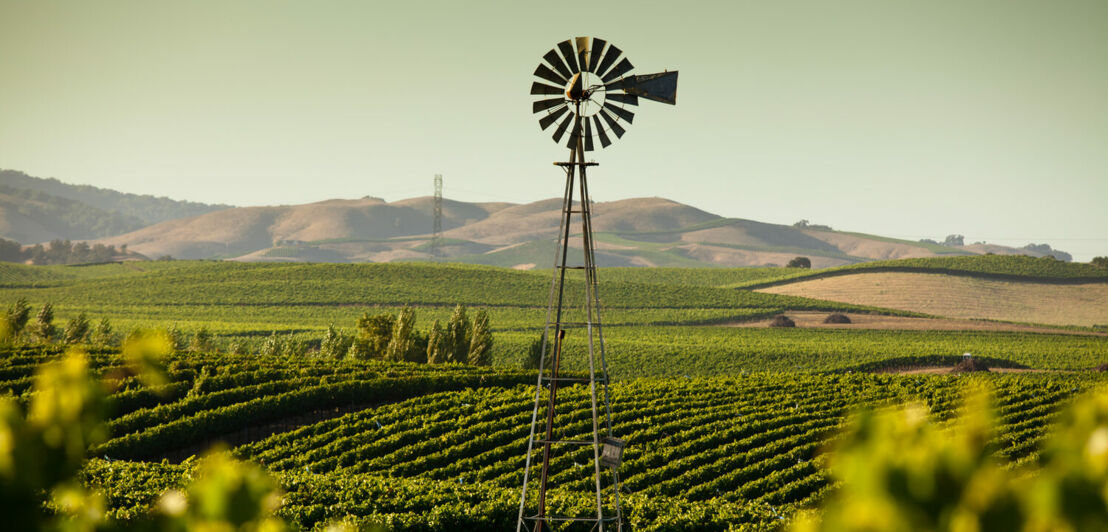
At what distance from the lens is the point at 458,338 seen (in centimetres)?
5119

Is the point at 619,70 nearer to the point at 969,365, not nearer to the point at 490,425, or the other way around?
the point at 490,425

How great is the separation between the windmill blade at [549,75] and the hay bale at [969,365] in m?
52.6

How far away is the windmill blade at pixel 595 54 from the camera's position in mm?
16078

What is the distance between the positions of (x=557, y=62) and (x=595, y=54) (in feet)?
2.72

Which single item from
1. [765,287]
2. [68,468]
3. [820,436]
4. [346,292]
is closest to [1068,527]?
[68,468]

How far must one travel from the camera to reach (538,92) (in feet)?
54.6

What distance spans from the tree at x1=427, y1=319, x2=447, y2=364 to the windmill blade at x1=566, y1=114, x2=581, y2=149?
33452 mm

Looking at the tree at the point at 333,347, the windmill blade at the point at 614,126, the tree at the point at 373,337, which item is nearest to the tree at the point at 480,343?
the tree at the point at 373,337

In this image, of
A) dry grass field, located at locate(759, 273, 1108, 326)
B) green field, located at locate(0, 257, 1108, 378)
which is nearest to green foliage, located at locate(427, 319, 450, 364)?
green field, located at locate(0, 257, 1108, 378)

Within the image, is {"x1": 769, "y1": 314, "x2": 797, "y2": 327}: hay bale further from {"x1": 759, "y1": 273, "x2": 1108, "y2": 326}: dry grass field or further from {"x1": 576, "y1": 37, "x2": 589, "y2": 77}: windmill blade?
{"x1": 576, "y1": 37, "x2": 589, "y2": 77}: windmill blade

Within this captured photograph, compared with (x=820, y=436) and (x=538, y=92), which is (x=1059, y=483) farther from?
(x=820, y=436)

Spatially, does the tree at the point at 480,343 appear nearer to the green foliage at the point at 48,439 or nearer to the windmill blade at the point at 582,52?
the windmill blade at the point at 582,52

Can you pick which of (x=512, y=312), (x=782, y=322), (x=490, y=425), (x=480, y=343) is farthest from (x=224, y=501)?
(x=512, y=312)

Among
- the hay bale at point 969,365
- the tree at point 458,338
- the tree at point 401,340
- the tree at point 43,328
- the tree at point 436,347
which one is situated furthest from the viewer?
the hay bale at point 969,365
